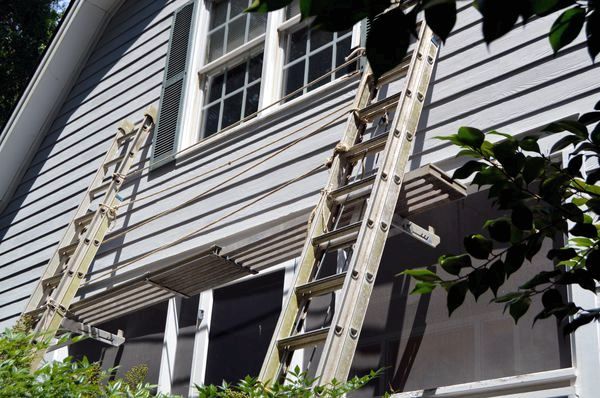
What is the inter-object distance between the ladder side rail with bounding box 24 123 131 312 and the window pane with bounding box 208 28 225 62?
0.88 metres

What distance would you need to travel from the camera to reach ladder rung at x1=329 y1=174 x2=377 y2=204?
178 inches

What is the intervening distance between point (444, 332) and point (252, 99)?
286 cm

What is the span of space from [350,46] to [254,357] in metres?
2.12

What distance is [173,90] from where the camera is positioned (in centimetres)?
735

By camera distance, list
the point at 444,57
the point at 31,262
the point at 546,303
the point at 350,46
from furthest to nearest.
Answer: the point at 31,262 < the point at 350,46 < the point at 444,57 < the point at 546,303

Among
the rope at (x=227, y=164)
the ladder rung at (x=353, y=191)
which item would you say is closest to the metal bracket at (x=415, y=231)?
the ladder rung at (x=353, y=191)

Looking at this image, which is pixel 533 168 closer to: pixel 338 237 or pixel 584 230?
pixel 584 230

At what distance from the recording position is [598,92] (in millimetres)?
4562

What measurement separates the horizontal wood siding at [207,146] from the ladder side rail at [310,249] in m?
0.41

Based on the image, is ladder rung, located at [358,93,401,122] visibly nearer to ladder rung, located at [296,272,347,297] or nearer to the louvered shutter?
ladder rung, located at [296,272,347,297]

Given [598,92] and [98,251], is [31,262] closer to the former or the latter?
[98,251]

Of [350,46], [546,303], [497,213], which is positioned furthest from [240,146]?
[546,303]

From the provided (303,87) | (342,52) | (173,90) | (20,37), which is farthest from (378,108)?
(20,37)

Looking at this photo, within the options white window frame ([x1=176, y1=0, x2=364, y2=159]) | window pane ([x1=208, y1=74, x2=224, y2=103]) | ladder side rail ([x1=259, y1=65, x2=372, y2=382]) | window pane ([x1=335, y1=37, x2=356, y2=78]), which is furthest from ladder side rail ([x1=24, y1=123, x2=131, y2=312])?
ladder side rail ([x1=259, y1=65, x2=372, y2=382])
